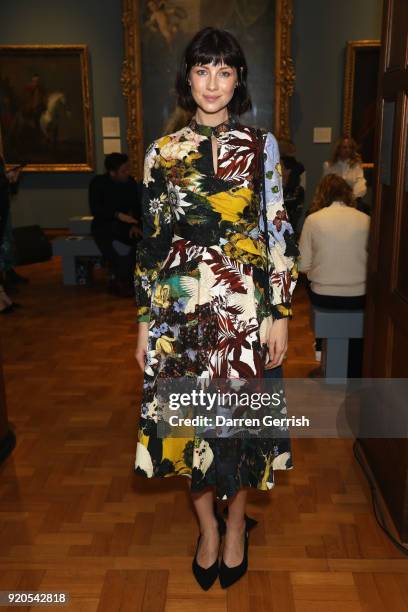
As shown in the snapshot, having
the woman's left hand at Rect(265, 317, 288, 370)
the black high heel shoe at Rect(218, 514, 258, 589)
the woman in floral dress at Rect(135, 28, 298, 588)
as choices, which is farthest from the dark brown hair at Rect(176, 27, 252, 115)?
the black high heel shoe at Rect(218, 514, 258, 589)

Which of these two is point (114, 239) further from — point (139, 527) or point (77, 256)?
point (139, 527)

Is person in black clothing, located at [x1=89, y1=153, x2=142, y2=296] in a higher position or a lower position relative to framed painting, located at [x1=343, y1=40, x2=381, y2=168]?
lower

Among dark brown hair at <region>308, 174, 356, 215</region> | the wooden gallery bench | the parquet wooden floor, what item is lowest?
the parquet wooden floor

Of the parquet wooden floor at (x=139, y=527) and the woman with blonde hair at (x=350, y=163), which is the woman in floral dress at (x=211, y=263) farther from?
the woman with blonde hair at (x=350, y=163)

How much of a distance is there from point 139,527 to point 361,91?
688 cm

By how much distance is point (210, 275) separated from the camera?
2.03 metres

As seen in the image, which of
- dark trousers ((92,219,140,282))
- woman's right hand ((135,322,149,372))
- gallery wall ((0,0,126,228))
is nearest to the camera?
woman's right hand ((135,322,149,372))

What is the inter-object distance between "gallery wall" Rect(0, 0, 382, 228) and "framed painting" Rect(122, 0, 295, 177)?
25 cm

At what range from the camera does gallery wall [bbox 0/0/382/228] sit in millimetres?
7832

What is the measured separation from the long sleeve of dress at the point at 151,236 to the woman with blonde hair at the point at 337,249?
204 centimetres

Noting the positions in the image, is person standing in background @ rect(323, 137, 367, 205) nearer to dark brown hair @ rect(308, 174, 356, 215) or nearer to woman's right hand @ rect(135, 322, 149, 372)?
dark brown hair @ rect(308, 174, 356, 215)

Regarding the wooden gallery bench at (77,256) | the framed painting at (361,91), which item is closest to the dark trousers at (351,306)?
the wooden gallery bench at (77,256)

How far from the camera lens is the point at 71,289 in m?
6.93

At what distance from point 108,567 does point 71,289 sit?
4.84 meters
